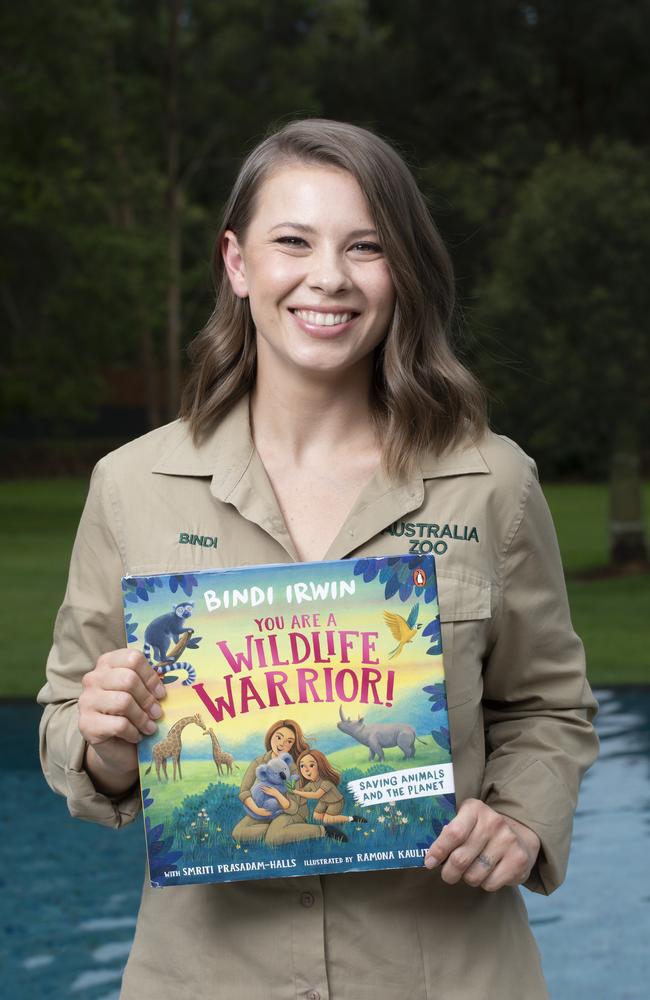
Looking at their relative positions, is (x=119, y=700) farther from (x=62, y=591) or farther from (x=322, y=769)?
(x=62, y=591)

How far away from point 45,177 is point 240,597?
1815 cm

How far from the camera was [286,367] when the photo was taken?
1634 mm

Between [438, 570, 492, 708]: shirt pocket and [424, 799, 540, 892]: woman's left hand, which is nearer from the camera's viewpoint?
[424, 799, 540, 892]: woman's left hand

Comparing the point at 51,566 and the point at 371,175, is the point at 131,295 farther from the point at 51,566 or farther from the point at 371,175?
the point at 371,175

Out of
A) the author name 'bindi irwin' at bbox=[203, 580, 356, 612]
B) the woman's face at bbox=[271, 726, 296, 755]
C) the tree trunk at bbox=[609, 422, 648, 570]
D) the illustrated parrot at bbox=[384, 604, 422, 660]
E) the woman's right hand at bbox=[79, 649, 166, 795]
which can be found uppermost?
the author name 'bindi irwin' at bbox=[203, 580, 356, 612]

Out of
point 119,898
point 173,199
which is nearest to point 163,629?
point 119,898

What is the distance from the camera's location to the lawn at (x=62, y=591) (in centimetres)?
845

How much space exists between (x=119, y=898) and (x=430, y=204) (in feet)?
12.3

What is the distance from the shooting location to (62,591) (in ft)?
39.0

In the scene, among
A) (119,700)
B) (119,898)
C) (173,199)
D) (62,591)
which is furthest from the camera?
(173,199)

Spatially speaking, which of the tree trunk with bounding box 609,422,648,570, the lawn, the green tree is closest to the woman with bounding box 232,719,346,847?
the lawn

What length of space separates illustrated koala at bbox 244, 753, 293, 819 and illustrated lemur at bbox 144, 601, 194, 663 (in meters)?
0.15

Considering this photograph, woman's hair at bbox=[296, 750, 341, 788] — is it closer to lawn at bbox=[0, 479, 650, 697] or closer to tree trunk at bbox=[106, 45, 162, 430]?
lawn at bbox=[0, 479, 650, 697]

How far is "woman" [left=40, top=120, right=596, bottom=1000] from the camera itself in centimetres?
149
